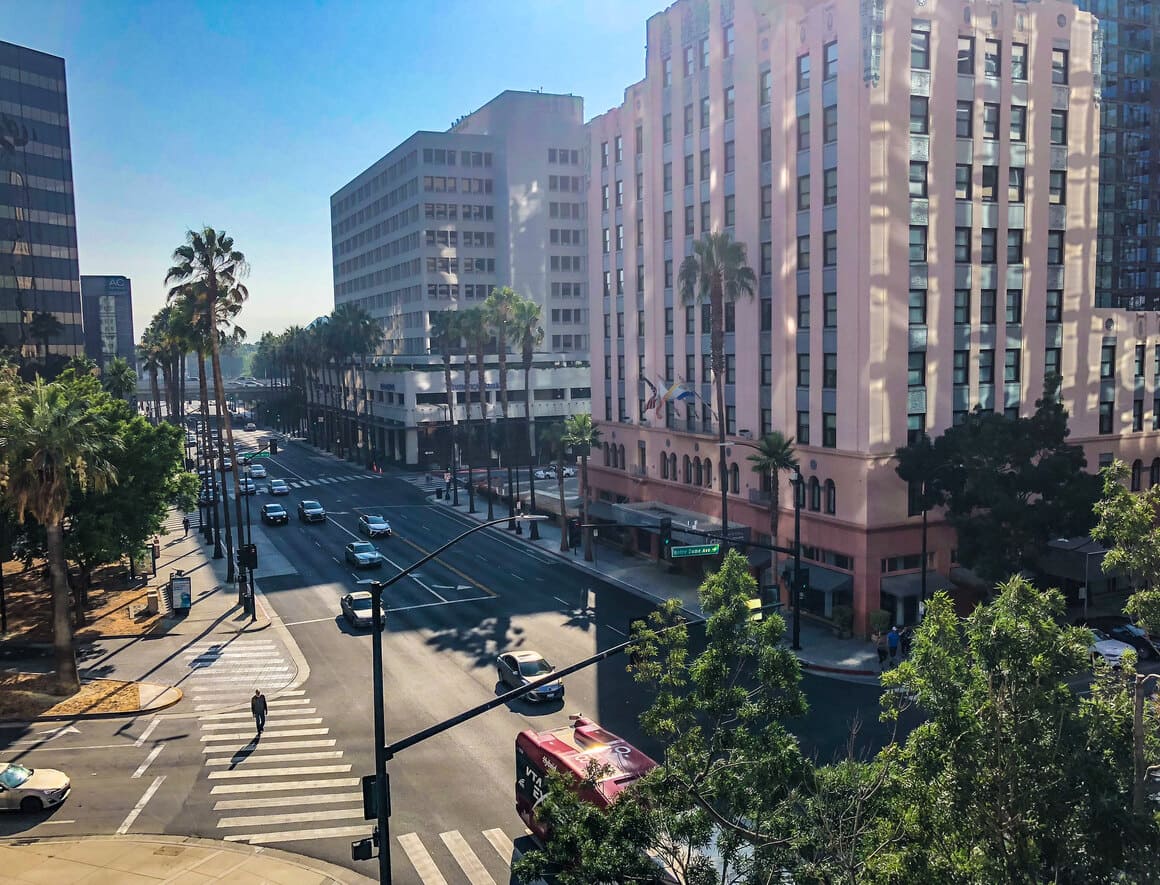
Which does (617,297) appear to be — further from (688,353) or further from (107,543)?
(107,543)

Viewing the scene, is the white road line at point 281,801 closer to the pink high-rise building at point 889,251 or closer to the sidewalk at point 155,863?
the sidewalk at point 155,863

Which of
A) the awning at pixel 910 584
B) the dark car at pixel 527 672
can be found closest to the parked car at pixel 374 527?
the dark car at pixel 527 672

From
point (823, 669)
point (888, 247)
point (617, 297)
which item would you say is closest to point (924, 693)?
point (823, 669)

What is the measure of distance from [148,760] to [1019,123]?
161 feet

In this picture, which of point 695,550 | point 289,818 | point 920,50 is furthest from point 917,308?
point 289,818

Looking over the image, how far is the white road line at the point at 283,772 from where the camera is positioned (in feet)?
98.5

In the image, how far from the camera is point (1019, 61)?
158 ft

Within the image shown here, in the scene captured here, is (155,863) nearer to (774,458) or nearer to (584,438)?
(774,458)

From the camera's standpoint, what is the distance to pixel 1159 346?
54969 mm

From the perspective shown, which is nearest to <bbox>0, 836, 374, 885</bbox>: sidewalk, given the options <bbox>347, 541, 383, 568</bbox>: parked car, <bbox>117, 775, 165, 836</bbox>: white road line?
<bbox>117, 775, 165, 836</bbox>: white road line

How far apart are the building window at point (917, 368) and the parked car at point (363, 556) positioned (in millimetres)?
34303

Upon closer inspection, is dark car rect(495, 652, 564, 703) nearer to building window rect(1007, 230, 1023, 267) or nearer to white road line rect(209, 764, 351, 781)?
white road line rect(209, 764, 351, 781)

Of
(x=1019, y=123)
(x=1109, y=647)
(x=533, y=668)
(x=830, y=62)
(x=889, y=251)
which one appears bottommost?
(x=1109, y=647)

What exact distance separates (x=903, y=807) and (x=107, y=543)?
3844 cm
